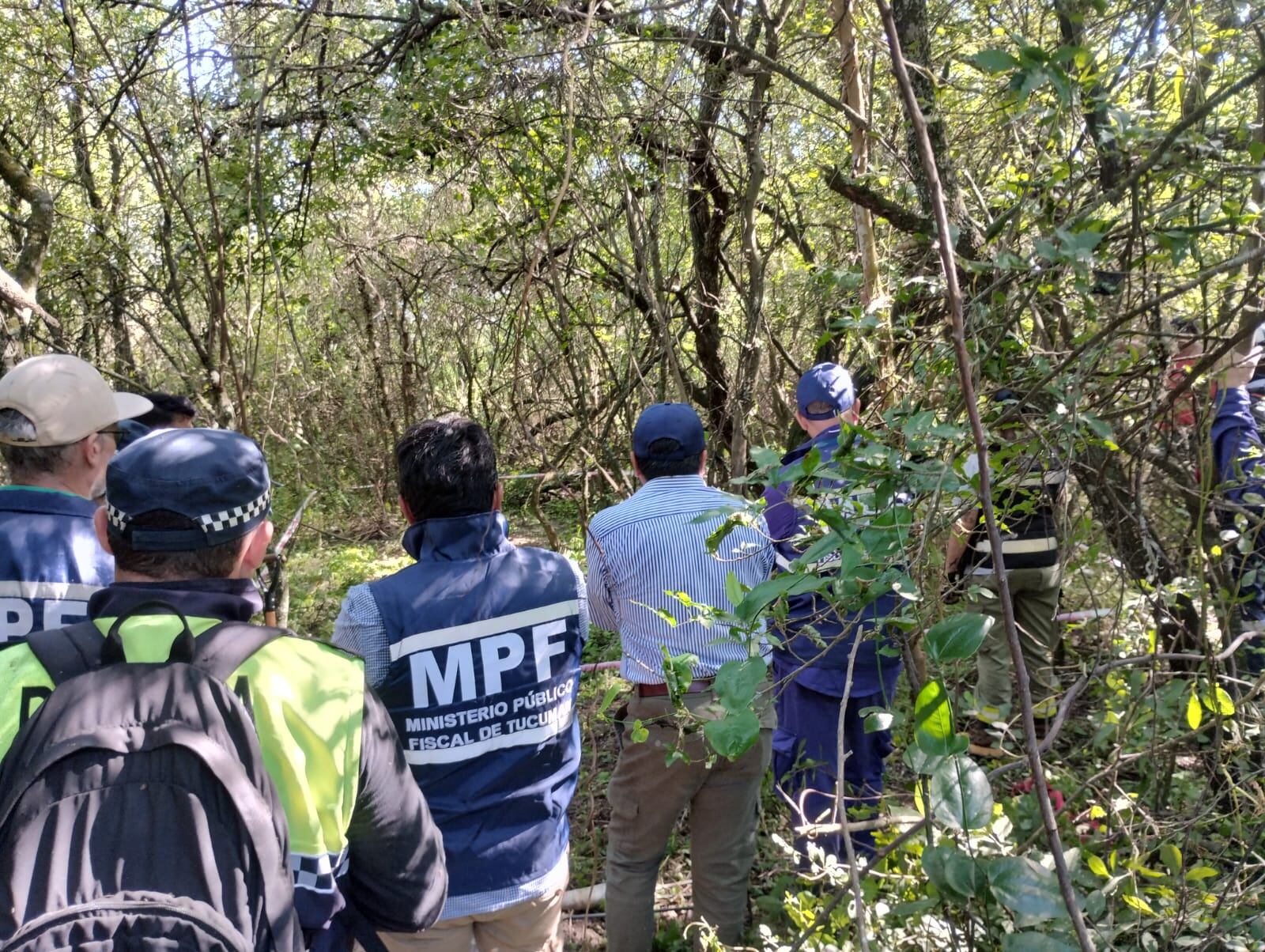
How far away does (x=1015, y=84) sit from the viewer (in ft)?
3.51

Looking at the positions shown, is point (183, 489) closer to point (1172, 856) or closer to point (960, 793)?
point (960, 793)

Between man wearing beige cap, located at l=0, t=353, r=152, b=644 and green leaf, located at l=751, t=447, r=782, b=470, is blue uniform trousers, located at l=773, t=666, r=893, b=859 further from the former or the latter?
man wearing beige cap, located at l=0, t=353, r=152, b=644

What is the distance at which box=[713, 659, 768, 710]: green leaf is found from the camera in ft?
3.40

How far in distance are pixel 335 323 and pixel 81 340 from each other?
216cm

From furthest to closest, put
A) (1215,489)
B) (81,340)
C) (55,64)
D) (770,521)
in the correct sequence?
(81,340), (55,64), (770,521), (1215,489)

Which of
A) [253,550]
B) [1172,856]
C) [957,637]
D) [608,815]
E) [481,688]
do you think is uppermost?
[253,550]

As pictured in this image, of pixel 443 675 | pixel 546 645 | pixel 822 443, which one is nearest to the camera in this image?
pixel 443 675

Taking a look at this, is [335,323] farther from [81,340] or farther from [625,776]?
[625,776]

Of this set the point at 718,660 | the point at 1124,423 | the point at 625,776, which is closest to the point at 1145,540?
the point at 1124,423

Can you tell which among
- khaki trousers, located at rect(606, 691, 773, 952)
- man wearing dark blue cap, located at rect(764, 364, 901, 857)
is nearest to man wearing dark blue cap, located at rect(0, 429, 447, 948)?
khaki trousers, located at rect(606, 691, 773, 952)

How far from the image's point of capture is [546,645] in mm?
1973

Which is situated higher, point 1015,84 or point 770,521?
point 1015,84

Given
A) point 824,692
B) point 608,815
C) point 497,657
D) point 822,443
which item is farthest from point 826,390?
point 608,815

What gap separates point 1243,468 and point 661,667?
1.70 m
